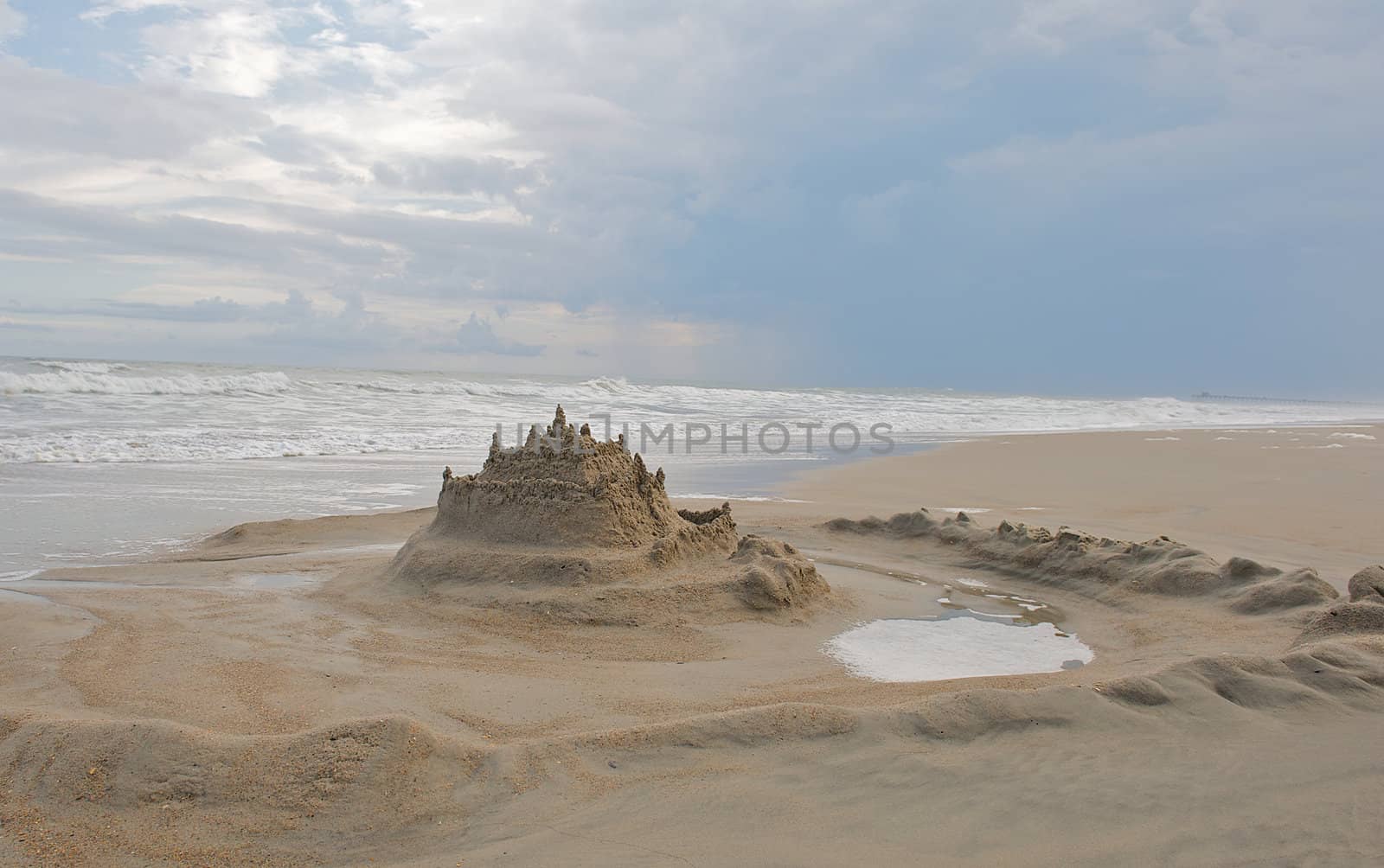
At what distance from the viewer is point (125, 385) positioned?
22.1 metres

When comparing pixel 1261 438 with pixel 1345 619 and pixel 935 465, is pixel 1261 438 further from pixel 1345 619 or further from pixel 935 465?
pixel 1345 619

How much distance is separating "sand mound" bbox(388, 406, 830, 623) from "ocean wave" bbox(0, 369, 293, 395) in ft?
65.0

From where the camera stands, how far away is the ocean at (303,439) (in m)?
7.25

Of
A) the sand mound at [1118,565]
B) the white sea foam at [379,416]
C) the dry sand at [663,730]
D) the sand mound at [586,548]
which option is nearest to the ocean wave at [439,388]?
the white sea foam at [379,416]

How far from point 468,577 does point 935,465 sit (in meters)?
8.55

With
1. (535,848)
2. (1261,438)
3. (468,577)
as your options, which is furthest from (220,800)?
(1261,438)

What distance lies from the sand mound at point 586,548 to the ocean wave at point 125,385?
19.8m

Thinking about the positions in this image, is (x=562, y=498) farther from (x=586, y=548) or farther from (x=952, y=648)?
(x=952, y=648)

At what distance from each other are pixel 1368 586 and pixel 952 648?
169 centimetres

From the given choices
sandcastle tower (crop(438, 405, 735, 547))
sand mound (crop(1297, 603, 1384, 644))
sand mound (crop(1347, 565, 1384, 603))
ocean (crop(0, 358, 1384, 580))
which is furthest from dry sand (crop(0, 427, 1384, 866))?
ocean (crop(0, 358, 1384, 580))

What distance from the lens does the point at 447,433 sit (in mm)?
15039

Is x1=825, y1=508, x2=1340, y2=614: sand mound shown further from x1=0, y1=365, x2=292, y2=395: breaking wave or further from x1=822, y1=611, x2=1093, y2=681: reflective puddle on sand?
x1=0, y1=365, x2=292, y2=395: breaking wave

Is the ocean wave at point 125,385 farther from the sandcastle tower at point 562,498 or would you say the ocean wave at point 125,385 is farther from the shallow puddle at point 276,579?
the sandcastle tower at point 562,498

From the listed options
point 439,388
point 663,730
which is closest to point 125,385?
point 439,388
